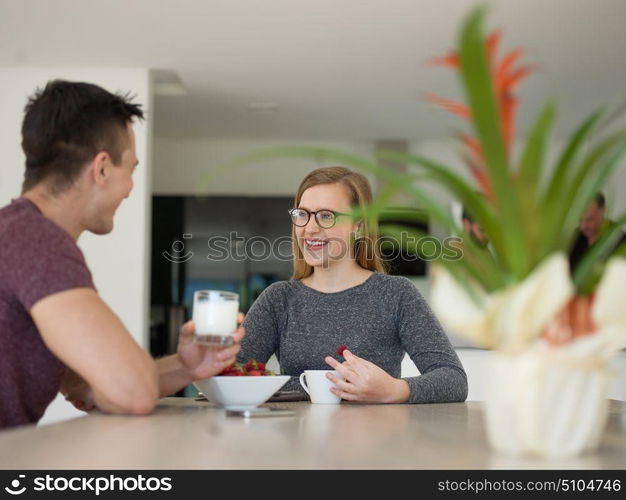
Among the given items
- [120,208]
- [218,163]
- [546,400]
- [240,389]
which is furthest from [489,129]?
[218,163]

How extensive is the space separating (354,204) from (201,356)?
34.1 inches

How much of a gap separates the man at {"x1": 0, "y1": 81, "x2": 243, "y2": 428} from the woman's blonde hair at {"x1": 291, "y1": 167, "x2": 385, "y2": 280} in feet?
2.60

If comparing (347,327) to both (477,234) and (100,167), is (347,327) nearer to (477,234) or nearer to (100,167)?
(100,167)

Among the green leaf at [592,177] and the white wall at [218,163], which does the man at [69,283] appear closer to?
the green leaf at [592,177]

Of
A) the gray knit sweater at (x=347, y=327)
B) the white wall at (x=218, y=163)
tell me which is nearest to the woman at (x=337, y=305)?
the gray knit sweater at (x=347, y=327)

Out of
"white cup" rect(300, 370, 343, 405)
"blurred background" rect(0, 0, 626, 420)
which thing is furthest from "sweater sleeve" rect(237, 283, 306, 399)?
"blurred background" rect(0, 0, 626, 420)

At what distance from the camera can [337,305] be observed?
232 cm

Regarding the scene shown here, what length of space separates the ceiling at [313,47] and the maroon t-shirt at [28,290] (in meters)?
2.96

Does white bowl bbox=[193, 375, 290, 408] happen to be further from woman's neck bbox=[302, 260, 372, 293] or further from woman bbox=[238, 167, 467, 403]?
woman's neck bbox=[302, 260, 372, 293]

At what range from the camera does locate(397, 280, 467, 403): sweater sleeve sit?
192 centimetres

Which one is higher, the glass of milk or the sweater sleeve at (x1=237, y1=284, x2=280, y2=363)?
the glass of milk

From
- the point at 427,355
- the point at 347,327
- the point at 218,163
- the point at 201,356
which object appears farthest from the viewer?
the point at 218,163

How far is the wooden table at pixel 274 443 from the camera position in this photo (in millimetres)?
917
